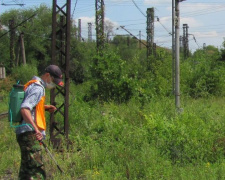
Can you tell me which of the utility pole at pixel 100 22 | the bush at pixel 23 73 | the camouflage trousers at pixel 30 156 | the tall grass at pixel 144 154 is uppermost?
the utility pole at pixel 100 22

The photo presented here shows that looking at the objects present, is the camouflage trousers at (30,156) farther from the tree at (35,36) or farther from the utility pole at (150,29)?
the tree at (35,36)

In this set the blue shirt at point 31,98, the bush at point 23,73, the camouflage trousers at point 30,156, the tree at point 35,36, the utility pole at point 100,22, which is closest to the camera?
the blue shirt at point 31,98

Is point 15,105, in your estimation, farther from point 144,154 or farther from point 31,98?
point 144,154

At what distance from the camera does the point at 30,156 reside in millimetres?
4484

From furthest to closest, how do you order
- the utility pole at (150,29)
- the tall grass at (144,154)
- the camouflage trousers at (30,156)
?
the utility pole at (150,29), the tall grass at (144,154), the camouflage trousers at (30,156)

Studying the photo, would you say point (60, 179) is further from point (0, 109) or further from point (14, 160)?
point (0, 109)

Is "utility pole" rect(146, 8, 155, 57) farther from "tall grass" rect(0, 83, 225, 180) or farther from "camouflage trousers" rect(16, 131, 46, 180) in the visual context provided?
"camouflage trousers" rect(16, 131, 46, 180)

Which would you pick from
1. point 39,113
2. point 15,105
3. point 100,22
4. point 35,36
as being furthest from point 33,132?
point 35,36

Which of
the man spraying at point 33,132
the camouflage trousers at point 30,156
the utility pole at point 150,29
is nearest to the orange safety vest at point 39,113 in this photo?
the man spraying at point 33,132

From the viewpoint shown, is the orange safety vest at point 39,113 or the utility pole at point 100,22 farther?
the utility pole at point 100,22

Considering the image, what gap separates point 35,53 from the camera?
166ft

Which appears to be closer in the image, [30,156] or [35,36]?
[30,156]

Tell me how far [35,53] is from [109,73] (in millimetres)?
35899

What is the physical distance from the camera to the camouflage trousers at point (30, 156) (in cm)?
447
